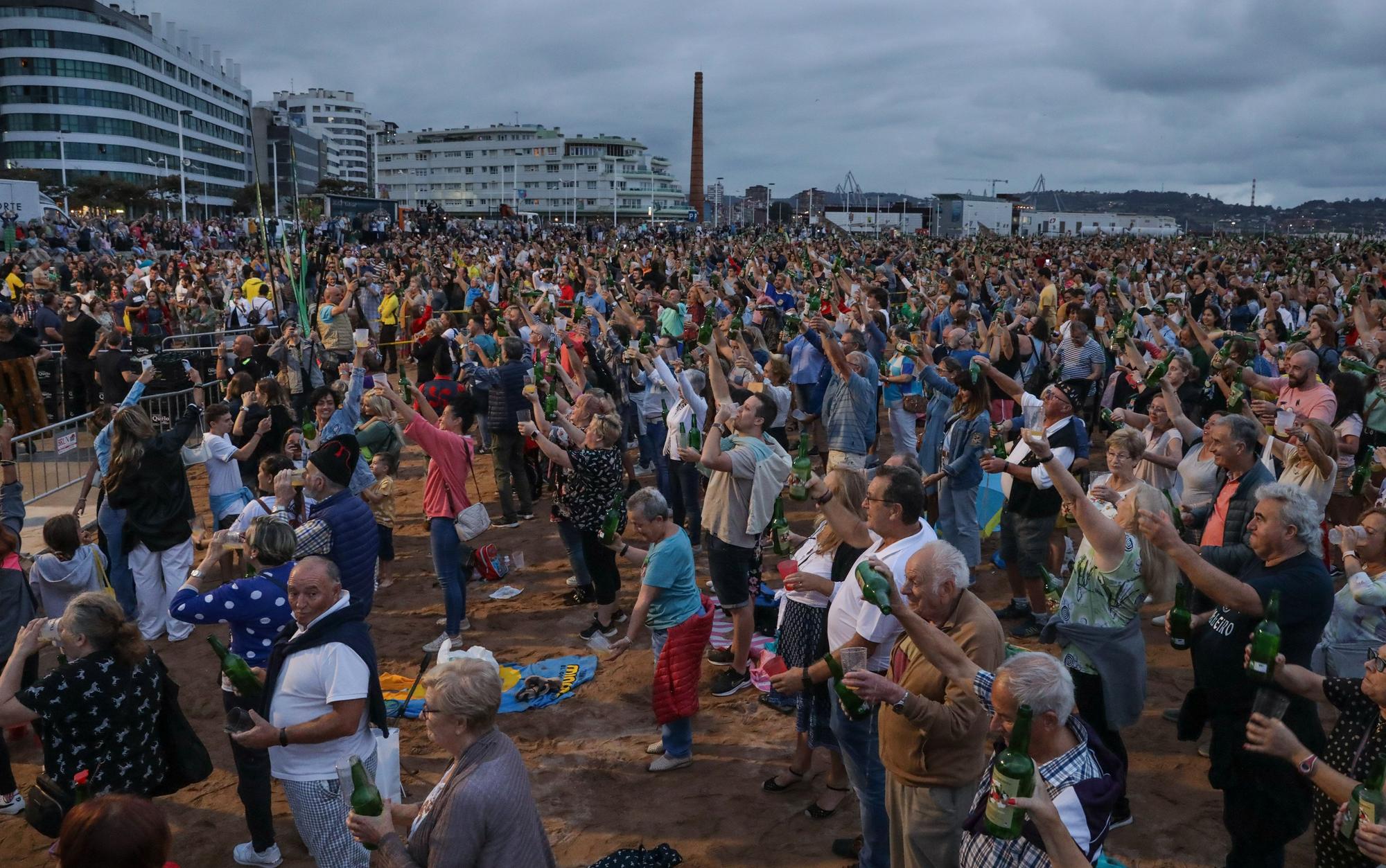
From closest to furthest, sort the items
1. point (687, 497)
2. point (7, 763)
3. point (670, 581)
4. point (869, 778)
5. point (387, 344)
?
point (869, 778)
point (7, 763)
point (670, 581)
point (687, 497)
point (387, 344)

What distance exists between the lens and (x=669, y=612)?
17.3 feet

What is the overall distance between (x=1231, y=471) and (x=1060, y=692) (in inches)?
118

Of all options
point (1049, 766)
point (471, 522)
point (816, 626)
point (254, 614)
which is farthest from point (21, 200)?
Answer: point (1049, 766)

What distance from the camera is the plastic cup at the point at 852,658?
3.23 meters

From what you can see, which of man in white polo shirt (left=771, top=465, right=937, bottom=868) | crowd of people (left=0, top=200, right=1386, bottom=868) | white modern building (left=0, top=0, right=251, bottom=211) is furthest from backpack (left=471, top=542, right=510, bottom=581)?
white modern building (left=0, top=0, right=251, bottom=211)

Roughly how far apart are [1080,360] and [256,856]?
8.67 m

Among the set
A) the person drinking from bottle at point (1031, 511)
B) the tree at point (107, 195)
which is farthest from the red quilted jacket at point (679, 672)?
the tree at point (107, 195)

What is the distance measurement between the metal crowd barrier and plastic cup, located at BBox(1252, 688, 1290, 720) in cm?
923

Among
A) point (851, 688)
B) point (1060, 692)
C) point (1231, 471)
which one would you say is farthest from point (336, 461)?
point (1231, 471)

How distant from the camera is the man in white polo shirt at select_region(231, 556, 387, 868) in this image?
145 inches

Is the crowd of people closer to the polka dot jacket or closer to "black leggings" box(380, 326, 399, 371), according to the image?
the polka dot jacket

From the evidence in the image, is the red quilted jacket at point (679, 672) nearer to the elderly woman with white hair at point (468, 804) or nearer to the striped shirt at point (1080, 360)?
the elderly woman with white hair at point (468, 804)

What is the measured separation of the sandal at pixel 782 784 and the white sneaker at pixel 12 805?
388cm

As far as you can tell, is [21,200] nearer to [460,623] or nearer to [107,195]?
[107,195]
